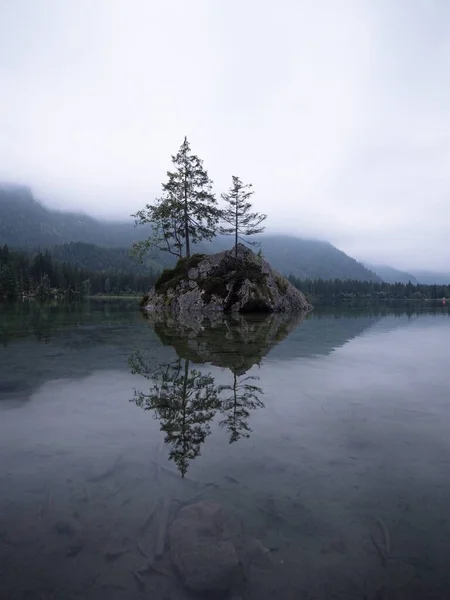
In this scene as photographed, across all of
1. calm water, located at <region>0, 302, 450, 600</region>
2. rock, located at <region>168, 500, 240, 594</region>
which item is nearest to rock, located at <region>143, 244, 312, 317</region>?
calm water, located at <region>0, 302, 450, 600</region>

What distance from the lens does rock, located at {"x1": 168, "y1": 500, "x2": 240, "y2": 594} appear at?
295 cm

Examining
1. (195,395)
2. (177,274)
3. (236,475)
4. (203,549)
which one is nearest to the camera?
(203,549)

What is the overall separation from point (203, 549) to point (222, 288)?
3467 centimetres

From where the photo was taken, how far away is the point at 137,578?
2.95 metres

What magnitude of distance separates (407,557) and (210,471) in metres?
2.25

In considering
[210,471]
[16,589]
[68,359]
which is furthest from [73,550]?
[68,359]

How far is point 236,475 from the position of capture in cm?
451

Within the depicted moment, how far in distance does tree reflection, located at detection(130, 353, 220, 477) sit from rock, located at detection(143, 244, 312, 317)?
85.8 feet

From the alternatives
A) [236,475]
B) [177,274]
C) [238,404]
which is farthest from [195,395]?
[177,274]

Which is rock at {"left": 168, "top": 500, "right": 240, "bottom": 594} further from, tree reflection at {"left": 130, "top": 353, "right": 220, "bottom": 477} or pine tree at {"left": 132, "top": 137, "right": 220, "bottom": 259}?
pine tree at {"left": 132, "top": 137, "right": 220, "bottom": 259}

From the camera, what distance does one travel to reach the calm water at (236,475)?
3.03 metres

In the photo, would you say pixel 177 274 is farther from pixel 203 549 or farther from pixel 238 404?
pixel 203 549

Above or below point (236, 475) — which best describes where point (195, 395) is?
above

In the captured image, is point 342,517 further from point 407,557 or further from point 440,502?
point 440,502
